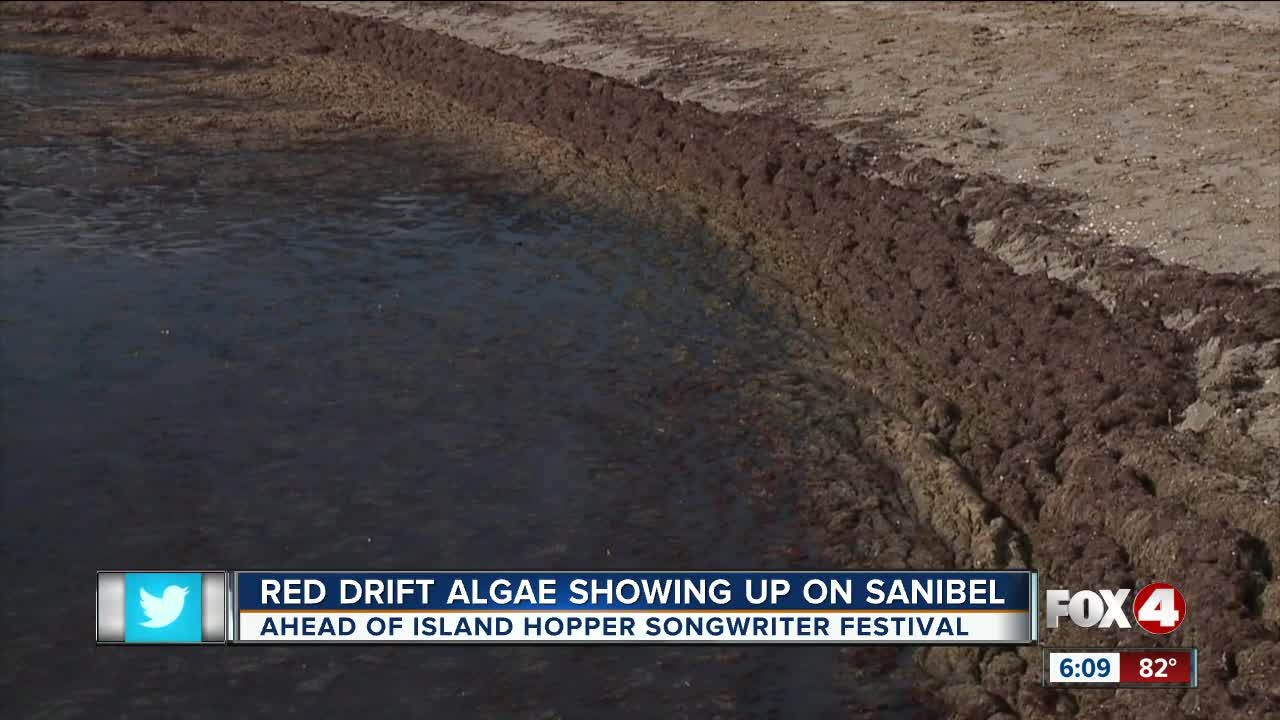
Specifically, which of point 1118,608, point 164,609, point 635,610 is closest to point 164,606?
point 164,609

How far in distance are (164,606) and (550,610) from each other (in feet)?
6.69

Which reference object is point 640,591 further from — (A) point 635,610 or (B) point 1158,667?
(B) point 1158,667

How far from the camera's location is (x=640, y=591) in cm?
Result: 904

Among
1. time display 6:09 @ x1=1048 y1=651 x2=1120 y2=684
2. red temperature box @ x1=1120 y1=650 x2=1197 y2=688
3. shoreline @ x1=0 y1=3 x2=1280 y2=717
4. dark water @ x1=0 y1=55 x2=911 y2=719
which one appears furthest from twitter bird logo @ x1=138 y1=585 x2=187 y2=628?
red temperature box @ x1=1120 y1=650 x2=1197 y2=688

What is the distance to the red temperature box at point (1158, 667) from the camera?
25.5ft

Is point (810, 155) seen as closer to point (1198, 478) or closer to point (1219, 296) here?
point (1219, 296)

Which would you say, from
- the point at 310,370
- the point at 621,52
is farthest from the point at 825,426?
the point at 621,52

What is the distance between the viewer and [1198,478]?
368 inches

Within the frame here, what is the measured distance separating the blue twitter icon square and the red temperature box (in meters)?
4.73

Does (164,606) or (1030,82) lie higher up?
(1030,82)

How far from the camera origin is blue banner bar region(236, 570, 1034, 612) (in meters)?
8.56

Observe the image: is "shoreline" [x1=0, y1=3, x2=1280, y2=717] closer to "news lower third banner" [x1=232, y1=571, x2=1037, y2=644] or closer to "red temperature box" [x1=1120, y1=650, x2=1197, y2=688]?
"red temperature box" [x1=1120, y1=650, x2=1197, y2=688]

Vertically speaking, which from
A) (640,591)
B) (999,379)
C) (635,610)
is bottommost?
(635,610)

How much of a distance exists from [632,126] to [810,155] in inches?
134
